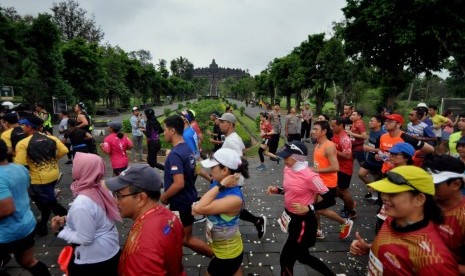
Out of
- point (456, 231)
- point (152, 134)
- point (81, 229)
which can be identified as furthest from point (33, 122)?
point (456, 231)

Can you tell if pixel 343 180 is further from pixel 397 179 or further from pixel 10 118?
pixel 10 118

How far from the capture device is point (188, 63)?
113 meters

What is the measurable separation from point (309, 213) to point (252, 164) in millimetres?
6874

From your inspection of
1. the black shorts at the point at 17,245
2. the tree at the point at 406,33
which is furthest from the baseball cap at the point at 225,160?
the tree at the point at 406,33

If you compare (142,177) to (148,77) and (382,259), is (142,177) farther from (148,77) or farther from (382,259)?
(148,77)

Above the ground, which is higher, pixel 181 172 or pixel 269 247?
pixel 181 172

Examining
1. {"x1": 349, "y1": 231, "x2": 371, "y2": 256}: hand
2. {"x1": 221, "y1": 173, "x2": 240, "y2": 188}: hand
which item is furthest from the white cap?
{"x1": 221, "y1": 173, "x2": 240, "y2": 188}: hand

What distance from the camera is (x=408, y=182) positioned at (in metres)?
1.76

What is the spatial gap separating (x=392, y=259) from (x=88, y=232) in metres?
2.25

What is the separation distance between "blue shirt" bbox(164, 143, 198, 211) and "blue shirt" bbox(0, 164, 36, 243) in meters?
1.52

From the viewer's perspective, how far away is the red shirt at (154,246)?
68.1 inches

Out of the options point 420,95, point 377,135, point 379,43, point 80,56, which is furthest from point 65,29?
point 420,95

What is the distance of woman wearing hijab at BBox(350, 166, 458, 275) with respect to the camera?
1625 millimetres

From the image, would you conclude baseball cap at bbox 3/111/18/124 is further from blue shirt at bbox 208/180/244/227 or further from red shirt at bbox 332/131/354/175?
red shirt at bbox 332/131/354/175
